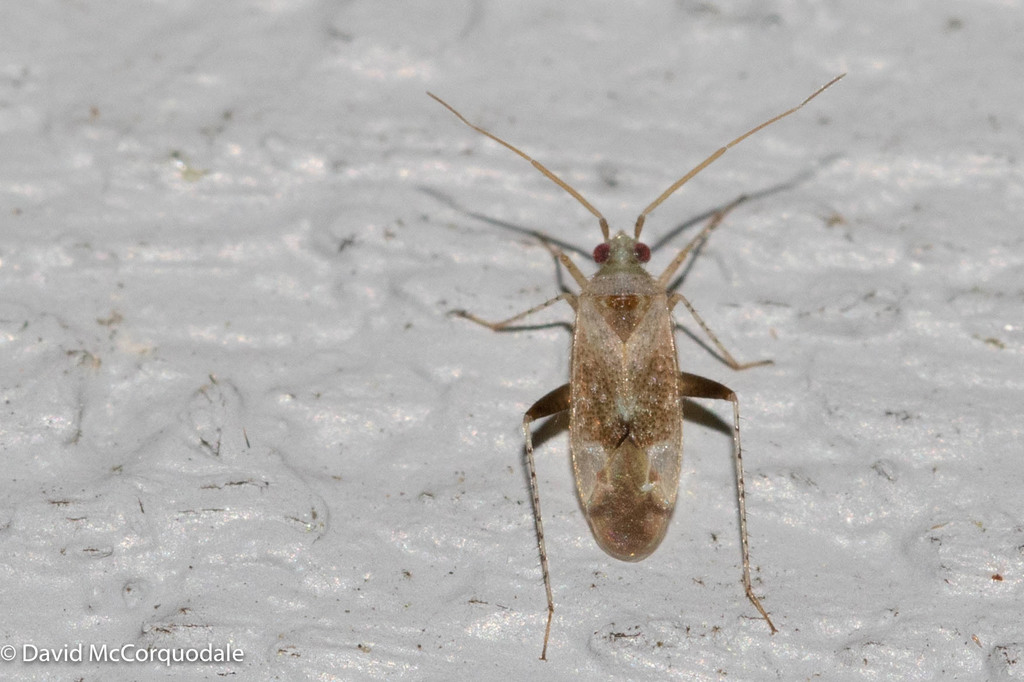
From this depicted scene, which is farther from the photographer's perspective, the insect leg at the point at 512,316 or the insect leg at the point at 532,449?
the insect leg at the point at 512,316

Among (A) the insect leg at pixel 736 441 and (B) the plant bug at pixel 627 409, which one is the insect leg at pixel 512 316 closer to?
(B) the plant bug at pixel 627 409

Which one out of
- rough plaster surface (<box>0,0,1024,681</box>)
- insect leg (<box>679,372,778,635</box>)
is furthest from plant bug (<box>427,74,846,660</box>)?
rough plaster surface (<box>0,0,1024,681</box>)

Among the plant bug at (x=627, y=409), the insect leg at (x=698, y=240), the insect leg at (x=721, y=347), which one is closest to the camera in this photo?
the plant bug at (x=627, y=409)

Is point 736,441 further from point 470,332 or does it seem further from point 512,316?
point 470,332

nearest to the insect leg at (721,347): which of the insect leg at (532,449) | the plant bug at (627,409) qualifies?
the plant bug at (627,409)

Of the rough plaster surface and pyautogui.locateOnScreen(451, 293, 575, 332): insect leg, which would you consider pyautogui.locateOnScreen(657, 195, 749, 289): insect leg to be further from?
pyautogui.locateOnScreen(451, 293, 575, 332): insect leg

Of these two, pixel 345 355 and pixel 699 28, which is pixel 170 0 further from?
pixel 699 28

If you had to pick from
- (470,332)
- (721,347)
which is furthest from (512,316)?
(721,347)
